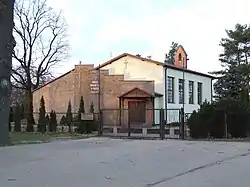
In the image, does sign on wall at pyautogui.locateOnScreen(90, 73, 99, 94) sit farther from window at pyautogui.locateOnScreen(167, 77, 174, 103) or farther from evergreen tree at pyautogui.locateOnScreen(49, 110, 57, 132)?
evergreen tree at pyautogui.locateOnScreen(49, 110, 57, 132)

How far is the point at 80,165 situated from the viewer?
15000 mm

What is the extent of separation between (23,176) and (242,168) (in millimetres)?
6437

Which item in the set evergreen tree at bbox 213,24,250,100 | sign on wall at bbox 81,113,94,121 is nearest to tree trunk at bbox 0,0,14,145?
sign on wall at bbox 81,113,94,121

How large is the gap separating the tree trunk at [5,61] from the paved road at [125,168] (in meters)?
3.59

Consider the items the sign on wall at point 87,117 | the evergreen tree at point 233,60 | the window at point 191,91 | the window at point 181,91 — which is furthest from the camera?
the evergreen tree at point 233,60

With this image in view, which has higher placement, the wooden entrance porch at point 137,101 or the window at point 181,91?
the window at point 181,91

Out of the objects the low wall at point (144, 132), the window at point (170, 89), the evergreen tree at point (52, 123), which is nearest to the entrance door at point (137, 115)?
the window at point (170, 89)

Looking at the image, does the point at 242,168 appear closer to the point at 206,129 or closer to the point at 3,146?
the point at 3,146

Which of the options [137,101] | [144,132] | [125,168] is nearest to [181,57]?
[137,101]

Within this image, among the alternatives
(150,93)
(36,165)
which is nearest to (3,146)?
(36,165)

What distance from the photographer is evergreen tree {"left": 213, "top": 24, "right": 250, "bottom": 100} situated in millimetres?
66625

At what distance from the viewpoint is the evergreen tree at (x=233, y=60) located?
2623 inches

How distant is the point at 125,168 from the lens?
14.4 m

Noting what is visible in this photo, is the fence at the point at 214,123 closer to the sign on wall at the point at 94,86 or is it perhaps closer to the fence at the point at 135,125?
the fence at the point at 135,125
